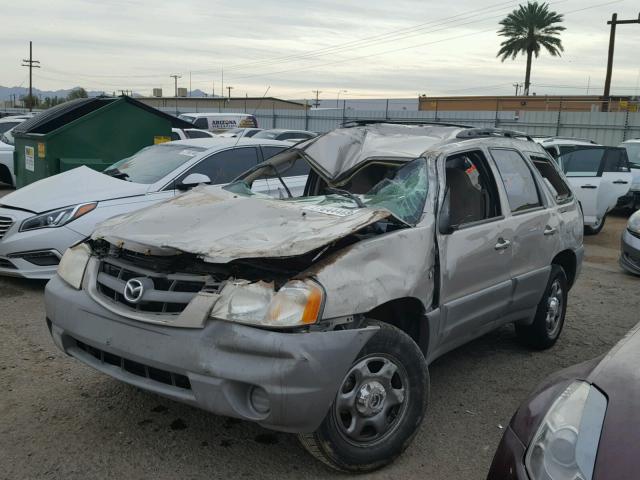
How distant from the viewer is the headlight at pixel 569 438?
6.49ft

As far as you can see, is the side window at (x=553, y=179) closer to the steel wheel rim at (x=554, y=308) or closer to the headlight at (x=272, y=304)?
the steel wheel rim at (x=554, y=308)

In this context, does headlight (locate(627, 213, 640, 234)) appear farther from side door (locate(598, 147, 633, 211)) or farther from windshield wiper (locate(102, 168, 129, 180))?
windshield wiper (locate(102, 168, 129, 180))

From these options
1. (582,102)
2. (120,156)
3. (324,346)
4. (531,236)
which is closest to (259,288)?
(324,346)

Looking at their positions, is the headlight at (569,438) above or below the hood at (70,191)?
below

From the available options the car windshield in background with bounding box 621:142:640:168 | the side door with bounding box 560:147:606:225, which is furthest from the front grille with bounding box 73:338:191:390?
the car windshield in background with bounding box 621:142:640:168

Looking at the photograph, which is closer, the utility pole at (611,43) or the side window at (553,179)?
the side window at (553,179)

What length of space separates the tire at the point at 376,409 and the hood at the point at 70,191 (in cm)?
409

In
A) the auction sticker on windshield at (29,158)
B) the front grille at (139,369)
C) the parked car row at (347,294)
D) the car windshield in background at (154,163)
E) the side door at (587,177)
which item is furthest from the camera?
the side door at (587,177)

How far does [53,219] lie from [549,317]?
463cm

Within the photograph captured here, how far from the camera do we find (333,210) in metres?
3.55

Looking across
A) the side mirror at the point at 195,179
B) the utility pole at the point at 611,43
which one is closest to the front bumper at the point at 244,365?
the side mirror at the point at 195,179

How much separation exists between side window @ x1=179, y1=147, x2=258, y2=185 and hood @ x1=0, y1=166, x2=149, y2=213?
65cm

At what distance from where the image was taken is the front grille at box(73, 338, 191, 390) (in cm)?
297

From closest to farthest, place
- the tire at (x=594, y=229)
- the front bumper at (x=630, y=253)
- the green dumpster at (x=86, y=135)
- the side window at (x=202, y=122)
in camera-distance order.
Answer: the front bumper at (x=630, y=253)
the green dumpster at (x=86, y=135)
the tire at (x=594, y=229)
the side window at (x=202, y=122)
